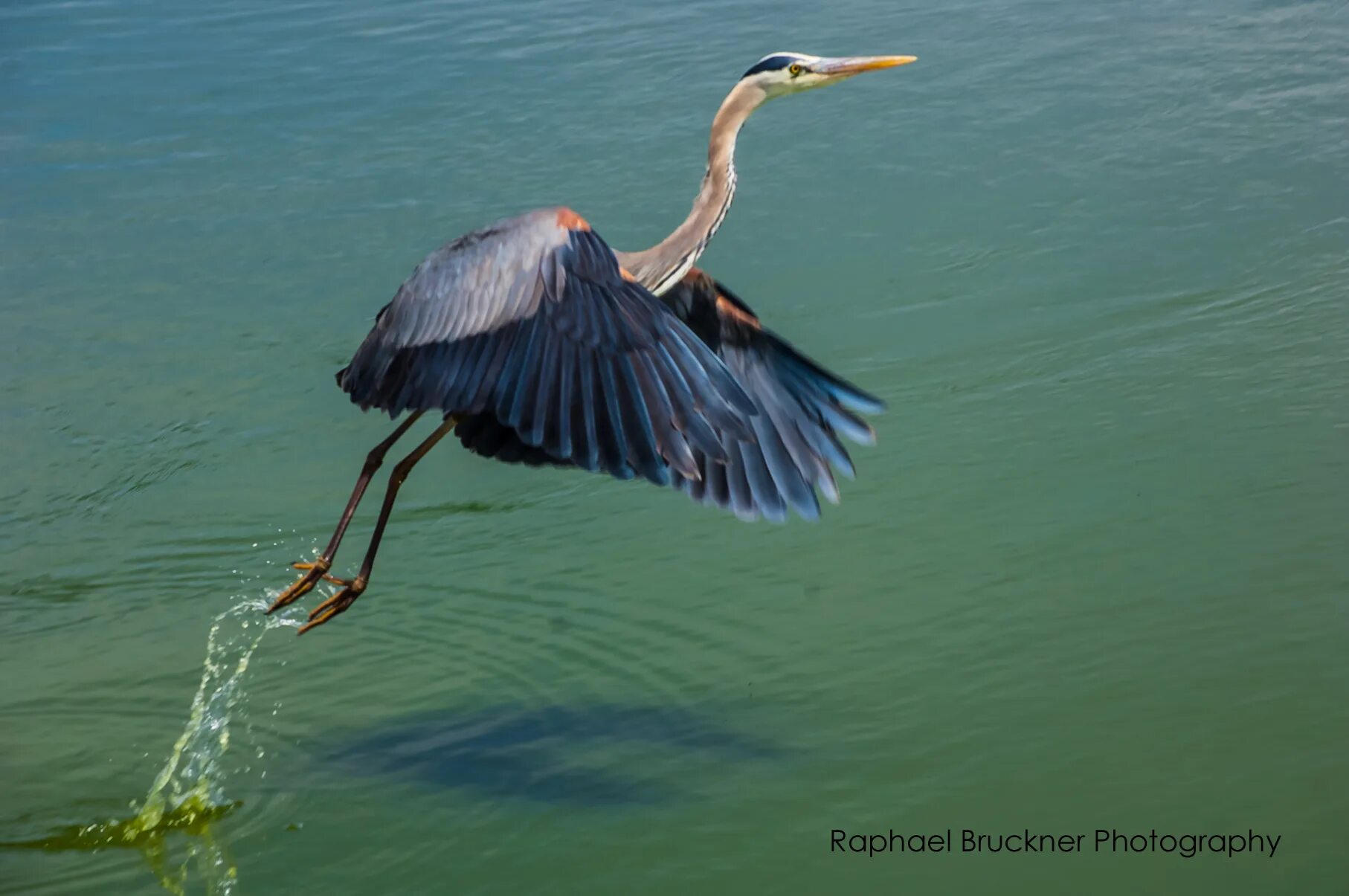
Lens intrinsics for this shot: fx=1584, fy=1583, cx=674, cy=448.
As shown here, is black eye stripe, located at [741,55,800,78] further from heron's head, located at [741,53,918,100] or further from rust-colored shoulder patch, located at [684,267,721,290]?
rust-colored shoulder patch, located at [684,267,721,290]

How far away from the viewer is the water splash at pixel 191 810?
4.99 meters

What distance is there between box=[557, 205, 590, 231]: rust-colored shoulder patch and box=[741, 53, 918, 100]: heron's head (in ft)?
4.38

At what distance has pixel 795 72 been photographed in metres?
5.98

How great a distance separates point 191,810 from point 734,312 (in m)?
2.55

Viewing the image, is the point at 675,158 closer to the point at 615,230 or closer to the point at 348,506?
the point at 615,230

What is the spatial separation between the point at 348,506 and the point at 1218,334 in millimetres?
4293

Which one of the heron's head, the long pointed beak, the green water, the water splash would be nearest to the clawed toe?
the green water

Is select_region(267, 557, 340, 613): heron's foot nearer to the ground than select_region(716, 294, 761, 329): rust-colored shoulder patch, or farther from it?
nearer to the ground

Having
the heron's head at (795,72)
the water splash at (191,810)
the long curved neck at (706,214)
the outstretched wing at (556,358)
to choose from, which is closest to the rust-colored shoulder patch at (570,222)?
the outstretched wing at (556,358)

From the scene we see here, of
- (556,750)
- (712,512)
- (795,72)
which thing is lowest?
(556,750)

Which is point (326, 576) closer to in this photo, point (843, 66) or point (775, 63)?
point (775, 63)

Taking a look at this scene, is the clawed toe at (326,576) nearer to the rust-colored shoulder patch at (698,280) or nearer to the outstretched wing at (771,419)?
the outstretched wing at (771,419)

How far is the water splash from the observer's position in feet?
16.4

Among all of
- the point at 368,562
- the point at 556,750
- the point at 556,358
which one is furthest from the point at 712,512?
the point at 556,358
